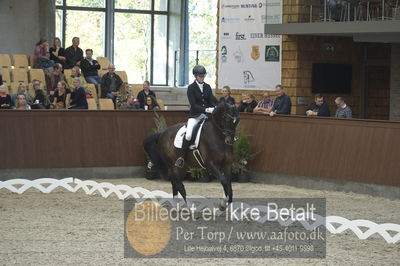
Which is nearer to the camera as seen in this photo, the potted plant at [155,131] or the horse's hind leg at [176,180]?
the horse's hind leg at [176,180]

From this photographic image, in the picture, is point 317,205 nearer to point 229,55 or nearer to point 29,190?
point 29,190

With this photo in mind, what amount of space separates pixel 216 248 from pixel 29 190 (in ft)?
21.7

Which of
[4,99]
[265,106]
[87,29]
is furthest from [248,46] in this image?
[87,29]

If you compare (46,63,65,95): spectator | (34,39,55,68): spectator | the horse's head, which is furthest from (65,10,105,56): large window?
the horse's head

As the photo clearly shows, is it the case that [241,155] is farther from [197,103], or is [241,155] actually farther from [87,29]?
[87,29]

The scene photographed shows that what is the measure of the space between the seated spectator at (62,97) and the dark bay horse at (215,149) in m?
5.75

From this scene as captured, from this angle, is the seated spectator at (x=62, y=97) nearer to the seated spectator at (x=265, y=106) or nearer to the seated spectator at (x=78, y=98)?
the seated spectator at (x=78, y=98)

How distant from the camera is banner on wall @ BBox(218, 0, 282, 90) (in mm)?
21719

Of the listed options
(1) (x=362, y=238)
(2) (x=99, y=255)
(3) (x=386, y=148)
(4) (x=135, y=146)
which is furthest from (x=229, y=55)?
(2) (x=99, y=255)

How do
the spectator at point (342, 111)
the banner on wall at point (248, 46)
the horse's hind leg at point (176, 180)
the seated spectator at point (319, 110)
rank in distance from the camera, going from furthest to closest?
1. the banner on wall at point (248, 46)
2. the seated spectator at point (319, 110)
3. the spectator at point (342, 111)
4. the horse's hind leg at point (176, 180)

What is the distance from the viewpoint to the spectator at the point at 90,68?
75.8ft

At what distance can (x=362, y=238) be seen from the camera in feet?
36.6

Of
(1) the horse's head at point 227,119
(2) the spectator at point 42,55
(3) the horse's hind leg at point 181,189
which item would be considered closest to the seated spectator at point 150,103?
(2) the spectator at point 42,55

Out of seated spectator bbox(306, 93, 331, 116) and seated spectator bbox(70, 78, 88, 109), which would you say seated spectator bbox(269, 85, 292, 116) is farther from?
seated spectator bbox(70, 78, 88, 109)
